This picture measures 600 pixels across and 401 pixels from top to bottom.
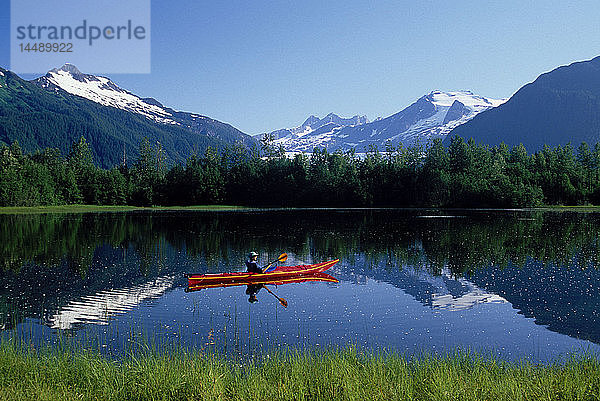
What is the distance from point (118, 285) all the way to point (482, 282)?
66.3 feet

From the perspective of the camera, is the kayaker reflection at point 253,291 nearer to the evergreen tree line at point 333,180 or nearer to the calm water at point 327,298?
the calm water at point 327,298

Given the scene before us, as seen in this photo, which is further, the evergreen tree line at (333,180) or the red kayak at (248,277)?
the evergreen tree line at (333,180)

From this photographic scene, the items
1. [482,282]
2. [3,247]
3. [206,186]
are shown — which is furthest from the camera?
[206,186]

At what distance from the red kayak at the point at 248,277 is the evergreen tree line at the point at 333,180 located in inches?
4107

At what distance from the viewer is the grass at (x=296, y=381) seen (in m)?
9.55

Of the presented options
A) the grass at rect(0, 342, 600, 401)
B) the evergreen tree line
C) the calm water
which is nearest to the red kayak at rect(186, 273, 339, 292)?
the calm water

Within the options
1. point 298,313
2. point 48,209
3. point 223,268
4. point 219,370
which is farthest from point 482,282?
point 48,209

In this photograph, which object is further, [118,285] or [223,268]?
[223,268]

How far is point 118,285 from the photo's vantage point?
2575cm

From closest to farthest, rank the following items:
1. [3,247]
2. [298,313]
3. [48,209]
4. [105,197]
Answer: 1. [298,313]
2. [3,247]
3. [48,209]
4. [105,197]

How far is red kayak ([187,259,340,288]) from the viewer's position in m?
25.9

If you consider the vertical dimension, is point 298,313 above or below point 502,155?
below

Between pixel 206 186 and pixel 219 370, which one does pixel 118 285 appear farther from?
pixel 206 186

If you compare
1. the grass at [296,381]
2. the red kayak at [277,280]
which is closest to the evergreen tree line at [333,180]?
the red kayak at [277,280]
